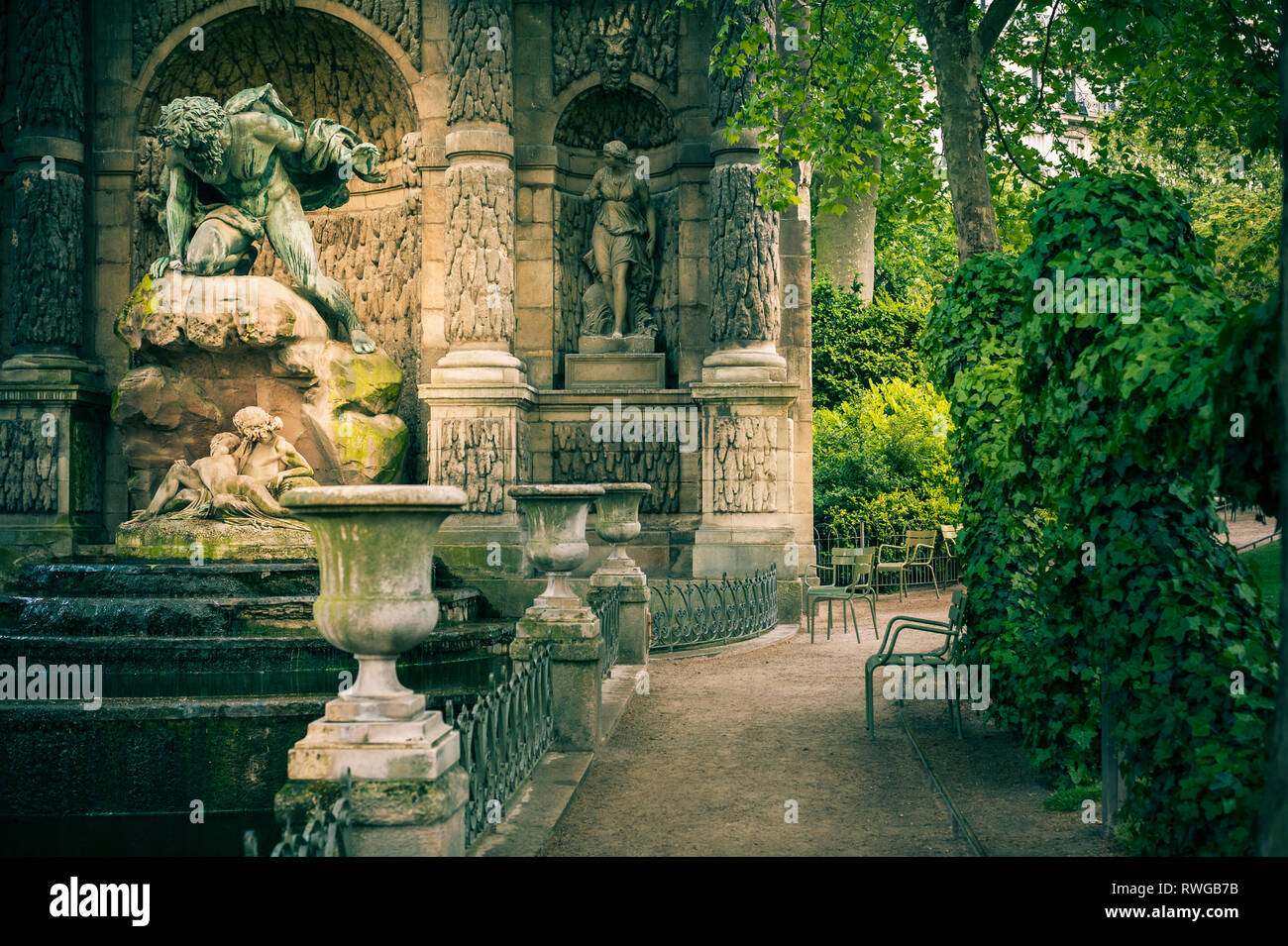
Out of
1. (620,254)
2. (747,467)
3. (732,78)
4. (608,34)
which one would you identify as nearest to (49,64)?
(608,34)

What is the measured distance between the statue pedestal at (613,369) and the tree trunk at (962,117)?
576 centimetres

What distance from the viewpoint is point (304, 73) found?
15.9 m

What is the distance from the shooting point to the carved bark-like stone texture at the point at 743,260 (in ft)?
47.2

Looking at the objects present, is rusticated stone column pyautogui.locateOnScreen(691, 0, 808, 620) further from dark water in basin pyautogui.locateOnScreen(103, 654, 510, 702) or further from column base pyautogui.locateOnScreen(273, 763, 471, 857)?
column base pyautogui.locateOnScreen(273, 763, 471, 857)

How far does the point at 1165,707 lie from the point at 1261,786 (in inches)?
19.9

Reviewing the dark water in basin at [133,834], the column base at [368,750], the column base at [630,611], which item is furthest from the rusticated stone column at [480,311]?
the column base at [368,750]

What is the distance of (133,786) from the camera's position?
23.6ft

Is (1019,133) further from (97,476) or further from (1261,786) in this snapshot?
(97,476)

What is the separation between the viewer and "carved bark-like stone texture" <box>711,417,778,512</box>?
14156 millimetres

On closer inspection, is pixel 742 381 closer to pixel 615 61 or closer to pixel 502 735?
pixel 615 61

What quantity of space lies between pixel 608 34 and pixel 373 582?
41.9ft

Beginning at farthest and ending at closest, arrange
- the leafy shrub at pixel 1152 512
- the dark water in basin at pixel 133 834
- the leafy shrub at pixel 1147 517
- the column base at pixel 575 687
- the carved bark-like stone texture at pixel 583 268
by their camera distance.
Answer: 1. the carved bark-like stone texture at pixel 583 268
2. the column base at pixel 575 687
3. the dark water in basin at pixel 133 834
4. the leafy shrub at pixel 1152 512
5. the leafy shrub at pixel 1147 517

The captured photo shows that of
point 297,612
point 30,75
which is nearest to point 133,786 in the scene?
point 297,612

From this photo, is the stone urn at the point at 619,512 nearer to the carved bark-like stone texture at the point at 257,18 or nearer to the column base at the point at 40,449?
the column base at the point at 40,449
